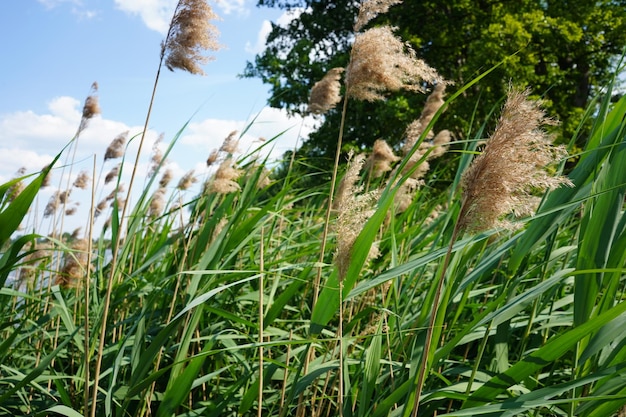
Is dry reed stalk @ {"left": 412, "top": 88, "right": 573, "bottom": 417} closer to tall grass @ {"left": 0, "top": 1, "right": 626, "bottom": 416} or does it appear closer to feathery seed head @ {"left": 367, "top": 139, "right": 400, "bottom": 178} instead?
tall grass @ {"left": 0, "top": 1, "right": 626, "bottom": 416}

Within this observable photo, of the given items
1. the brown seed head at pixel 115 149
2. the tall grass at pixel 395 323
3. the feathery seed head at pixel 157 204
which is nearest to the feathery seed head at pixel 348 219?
the tall grass at pixel 395 323

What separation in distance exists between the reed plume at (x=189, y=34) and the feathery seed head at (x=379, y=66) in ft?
1.66

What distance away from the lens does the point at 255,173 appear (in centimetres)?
283

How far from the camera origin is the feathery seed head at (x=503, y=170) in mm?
1207

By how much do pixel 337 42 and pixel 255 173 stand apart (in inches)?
632

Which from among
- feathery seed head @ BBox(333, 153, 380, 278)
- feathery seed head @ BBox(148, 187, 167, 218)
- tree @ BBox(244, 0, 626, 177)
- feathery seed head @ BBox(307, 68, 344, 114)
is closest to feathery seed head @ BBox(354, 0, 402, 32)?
feathery seed head @ BBox(333, 153, 380, 278)

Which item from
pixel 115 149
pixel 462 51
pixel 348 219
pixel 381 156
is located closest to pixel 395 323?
pixel 348 219

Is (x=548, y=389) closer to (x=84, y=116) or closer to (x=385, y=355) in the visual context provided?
(x=385, y=355)

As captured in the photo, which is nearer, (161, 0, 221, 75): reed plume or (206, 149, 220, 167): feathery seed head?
(161, 0, 221, 75): reed plume

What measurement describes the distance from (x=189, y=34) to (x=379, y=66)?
0.65 metres

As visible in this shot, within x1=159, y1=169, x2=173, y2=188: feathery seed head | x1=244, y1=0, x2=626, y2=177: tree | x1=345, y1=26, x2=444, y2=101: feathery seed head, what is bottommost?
x1=159, y1=169, x2=173, y2=188: feathery seed head

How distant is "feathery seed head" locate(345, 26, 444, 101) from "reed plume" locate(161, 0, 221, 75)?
0.51 metres

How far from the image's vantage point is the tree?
1577 cm

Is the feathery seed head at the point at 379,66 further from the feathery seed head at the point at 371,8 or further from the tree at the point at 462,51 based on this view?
the tree at the point at 462,51
